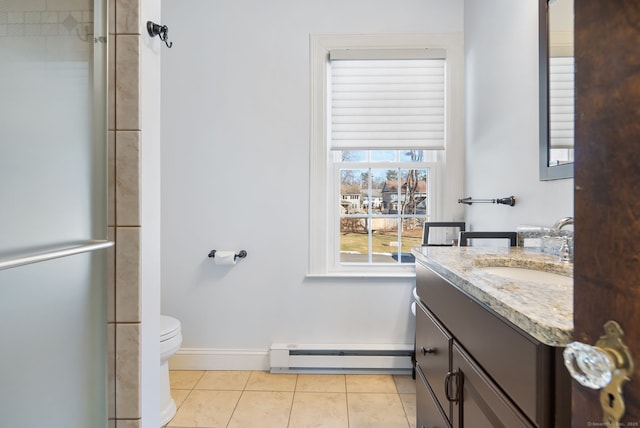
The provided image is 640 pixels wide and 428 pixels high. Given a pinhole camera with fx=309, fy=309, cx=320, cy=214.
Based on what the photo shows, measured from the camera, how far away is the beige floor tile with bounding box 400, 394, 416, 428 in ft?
5.16

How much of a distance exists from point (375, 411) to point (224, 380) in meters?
0.95

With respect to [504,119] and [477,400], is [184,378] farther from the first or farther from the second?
[504,119]

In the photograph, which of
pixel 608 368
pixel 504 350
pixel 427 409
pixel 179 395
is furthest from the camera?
pixel 179 395

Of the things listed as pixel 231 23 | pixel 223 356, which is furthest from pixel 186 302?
pixel 231 23

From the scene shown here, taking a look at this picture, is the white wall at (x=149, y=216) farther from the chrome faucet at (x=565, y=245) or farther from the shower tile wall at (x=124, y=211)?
the chrome faucet at (x=565, y=245)

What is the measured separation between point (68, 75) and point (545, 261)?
1450 mm

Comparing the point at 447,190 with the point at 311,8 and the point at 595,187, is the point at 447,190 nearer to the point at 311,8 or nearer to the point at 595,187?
the point at 311,8

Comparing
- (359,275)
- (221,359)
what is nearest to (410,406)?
(359,275)

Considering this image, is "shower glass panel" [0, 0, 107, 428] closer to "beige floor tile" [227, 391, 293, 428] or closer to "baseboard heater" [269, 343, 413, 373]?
"beige floor tile" [227, 391, 293, 428]

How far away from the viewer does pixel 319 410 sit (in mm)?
1655

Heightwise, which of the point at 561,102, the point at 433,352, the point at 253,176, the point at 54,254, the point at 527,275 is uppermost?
the point at 561,102

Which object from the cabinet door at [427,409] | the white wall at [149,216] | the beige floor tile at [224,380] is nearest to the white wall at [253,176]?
the beige floor tile at [224,380]

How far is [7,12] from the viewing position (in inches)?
24.8

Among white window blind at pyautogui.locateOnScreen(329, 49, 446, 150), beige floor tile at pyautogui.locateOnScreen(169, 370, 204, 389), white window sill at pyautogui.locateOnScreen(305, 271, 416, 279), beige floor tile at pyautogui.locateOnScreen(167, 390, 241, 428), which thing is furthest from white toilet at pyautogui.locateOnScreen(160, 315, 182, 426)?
white window blind at pyautogui.locateOnScreen(329, 49, 446, 150)
